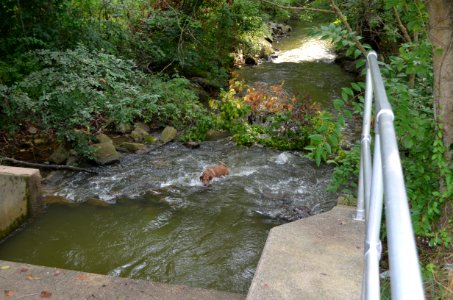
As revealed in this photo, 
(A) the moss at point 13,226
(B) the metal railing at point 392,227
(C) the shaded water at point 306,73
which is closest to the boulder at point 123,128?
(A) the moss at point 13,226

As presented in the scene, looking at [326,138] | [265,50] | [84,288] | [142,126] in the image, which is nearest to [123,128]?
[142,126]

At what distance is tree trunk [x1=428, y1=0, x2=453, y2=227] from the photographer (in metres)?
3.02

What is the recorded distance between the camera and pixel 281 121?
872cm

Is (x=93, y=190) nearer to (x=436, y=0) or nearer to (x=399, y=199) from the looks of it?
(x=436, y=0)

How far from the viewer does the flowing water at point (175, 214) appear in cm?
467

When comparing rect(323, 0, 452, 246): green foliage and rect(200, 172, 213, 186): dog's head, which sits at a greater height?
rect(323, 0, 452, 246): green foliage

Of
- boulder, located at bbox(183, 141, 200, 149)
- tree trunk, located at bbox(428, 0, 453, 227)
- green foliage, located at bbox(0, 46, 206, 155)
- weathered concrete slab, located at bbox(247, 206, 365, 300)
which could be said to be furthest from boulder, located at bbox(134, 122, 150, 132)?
tree trunk, located at bbox(428, 0, 453, 227)

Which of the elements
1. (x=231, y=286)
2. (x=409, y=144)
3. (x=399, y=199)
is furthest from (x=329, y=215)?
(x=399, y=199)

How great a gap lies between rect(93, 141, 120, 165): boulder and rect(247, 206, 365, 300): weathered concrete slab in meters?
5.04

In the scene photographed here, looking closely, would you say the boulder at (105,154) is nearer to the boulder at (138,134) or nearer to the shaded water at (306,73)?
the boulder at (138,134)

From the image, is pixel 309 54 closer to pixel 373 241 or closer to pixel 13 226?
pixel 13 226

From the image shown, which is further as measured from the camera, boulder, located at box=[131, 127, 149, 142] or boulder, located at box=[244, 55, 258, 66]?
boulder, located at box=[244, 55, 258, 66]

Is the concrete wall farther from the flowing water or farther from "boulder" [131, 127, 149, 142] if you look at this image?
"boulder" [131, 127, 149, 142]

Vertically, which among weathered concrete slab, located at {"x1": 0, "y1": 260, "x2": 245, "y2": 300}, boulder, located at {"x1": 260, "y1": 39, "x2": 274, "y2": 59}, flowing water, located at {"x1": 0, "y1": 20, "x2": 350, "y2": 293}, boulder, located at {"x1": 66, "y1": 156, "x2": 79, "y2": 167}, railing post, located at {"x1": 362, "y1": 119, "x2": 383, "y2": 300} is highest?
railing post, located at {"x1": 362, "y1": 119, "x2": 383, "y2": 300}
